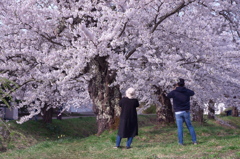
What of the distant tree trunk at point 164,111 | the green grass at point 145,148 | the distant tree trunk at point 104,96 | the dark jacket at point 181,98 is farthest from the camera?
the distant tree trunk at point 164,111

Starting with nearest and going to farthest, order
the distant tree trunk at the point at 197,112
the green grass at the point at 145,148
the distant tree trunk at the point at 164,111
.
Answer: the green grass at the point at 145,148 → the distant tree trunk at the point at 164,111 → the distant tree trunk at the point at 197,112

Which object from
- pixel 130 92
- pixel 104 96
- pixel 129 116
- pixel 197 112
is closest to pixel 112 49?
pixel 104 96

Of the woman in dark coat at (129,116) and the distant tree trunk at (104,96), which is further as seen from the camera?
the distant tree trunk at (104,96)

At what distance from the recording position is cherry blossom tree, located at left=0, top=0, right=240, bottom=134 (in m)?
11.0

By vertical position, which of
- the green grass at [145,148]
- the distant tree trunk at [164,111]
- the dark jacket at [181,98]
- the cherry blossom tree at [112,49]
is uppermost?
the cherry blossom tree at [112,49]

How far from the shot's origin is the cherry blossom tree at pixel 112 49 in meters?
11.0

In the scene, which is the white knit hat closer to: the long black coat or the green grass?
the long black coat

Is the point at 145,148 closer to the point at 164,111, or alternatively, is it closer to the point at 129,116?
the point at 129,116

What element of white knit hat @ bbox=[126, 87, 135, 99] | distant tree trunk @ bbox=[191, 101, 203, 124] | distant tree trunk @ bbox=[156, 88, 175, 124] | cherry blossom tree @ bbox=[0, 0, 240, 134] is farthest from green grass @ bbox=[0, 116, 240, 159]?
Answer: distant tree trunk @ bbox=[191, 101, 203, 124]

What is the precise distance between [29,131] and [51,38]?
729cm

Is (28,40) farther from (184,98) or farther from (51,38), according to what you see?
(184,98)

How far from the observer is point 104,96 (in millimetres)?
12789

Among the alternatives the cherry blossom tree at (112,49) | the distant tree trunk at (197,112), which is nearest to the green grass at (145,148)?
the cherry blossom tree at (112,49)

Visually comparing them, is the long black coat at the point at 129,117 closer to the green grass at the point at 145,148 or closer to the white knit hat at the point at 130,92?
the white knit hat at the point at 130,92
